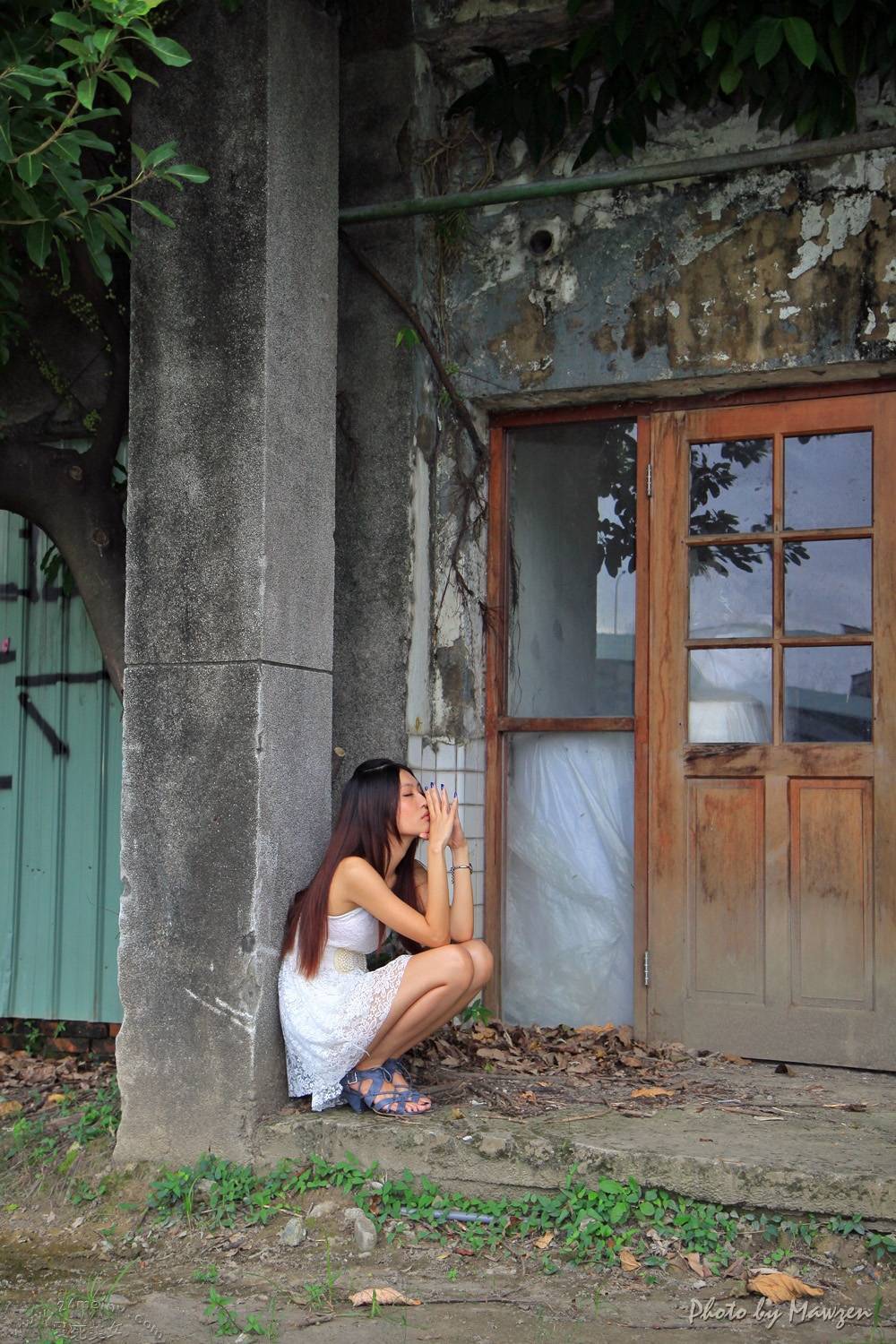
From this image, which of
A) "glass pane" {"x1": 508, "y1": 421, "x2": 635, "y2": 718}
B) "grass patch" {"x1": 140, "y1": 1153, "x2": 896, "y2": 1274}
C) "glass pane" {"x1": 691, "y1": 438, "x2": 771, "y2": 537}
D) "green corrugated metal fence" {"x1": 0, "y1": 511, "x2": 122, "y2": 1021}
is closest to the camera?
"grass patch" {"x1": 140, "y1": 1153, "x2": 896, "y2": 1274}

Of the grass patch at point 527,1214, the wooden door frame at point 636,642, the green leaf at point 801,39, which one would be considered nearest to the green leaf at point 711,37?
the green leaf at point 801,39

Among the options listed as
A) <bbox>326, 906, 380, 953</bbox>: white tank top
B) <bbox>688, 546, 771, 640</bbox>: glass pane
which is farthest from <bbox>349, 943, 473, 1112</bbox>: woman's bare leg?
<bbox>688, 546, 771, 640</bbox>: glass pane

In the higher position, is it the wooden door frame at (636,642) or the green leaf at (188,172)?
the green leaf at (188,172)

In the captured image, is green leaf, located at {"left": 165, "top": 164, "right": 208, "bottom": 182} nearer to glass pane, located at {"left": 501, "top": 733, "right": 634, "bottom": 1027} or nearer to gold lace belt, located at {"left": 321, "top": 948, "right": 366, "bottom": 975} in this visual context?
gold lace belt, located at {"left": 321, "top": 948, "right": 366, "bottom": 975}

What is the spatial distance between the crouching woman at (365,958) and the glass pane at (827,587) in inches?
67.4

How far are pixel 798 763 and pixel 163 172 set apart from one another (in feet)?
10.3

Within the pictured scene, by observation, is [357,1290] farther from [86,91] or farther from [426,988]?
[86,91]

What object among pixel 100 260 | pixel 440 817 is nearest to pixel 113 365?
pixel 100 260

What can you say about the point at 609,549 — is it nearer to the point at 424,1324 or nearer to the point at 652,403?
the point at 652,403

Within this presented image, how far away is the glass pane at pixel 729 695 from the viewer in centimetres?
532

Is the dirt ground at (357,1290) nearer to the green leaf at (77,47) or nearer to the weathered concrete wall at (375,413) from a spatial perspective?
the weathered concrete wall at (375,413)

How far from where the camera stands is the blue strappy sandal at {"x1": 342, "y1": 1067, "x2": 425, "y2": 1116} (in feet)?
14.5

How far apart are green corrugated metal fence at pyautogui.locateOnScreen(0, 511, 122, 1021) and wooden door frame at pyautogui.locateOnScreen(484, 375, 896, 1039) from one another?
1745 millimetres

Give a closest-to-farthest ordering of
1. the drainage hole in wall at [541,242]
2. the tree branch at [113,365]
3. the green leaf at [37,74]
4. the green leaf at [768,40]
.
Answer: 1. the green leaf at [37,74]
2. the green leaf at [768,40]
3. the tree branch at [113,365]
4. the drainage hole in wall at [541,242]
